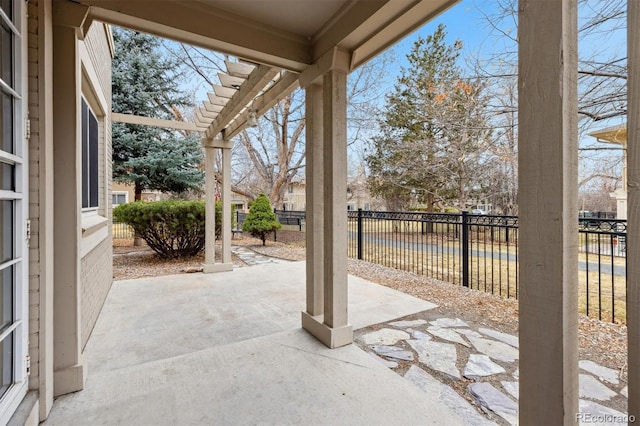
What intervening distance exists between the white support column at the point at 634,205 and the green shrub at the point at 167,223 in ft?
21.5

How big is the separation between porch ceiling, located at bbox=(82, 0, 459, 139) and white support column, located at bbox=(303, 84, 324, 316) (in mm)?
409

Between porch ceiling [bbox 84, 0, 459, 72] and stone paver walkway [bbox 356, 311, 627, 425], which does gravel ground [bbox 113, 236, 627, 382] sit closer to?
stone paver walkway [bbox 356, 311, 627, 425]

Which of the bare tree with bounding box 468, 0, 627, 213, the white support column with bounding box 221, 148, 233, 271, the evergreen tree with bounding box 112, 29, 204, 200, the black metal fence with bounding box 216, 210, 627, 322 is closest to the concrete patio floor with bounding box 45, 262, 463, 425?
the black metal fence with bounding box 216, 210, 627, 322

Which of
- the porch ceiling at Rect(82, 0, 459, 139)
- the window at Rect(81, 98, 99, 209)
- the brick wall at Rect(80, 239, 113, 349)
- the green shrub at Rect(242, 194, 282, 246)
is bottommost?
the brick wall at Rect(80, 239, 113, 349)

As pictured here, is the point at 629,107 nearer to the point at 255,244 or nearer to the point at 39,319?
the point at 39,319

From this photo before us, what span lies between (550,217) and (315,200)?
190 cm

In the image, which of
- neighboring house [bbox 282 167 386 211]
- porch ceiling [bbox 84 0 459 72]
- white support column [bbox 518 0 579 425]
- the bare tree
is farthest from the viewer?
neighboring house [bbox 282 167 386 211]

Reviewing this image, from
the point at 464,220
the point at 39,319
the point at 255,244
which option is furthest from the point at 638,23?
the point at 255,244

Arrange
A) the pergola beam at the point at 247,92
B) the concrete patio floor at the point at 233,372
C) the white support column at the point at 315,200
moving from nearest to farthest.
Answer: the concrete patio floor at the point at 233,372 → the white support column at the point at 315,200 → the pergola beam at the point at 247,92

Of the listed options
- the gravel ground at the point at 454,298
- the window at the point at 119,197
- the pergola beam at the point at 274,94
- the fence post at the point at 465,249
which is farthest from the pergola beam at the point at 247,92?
the window at the point at 119,197

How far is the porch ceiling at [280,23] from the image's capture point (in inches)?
79.2

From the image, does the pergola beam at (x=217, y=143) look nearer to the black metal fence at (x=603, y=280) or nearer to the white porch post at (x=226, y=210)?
the white porch post at (x=226, y=210)

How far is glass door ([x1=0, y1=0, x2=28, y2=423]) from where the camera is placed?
57.9 inches

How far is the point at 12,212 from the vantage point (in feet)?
5.16
